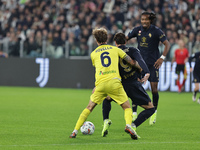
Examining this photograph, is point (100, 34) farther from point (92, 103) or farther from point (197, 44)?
point (197, 44)

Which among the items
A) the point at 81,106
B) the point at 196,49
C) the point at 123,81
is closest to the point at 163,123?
the point at 123,81

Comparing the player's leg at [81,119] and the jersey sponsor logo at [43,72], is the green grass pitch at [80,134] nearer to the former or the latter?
the player's leg at [81,119]

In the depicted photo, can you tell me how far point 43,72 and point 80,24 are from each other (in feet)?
10.3

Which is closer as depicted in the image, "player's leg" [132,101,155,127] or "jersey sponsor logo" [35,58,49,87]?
"player's leg" [132,101,155,127]

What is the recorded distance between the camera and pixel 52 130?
9.07m

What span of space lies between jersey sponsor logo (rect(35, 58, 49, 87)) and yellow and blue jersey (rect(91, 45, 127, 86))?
16148mm

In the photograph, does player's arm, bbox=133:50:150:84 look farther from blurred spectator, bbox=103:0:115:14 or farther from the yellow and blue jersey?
blurred spectator, bbox=103:0:115:14

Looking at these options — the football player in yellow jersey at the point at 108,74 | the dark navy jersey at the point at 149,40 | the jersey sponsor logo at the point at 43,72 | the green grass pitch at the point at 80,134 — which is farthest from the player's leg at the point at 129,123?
the jersey sponsor logo at the point at 43,72

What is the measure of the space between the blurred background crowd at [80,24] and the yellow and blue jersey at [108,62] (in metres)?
14.0

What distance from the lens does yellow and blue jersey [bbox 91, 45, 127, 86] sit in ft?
25.6

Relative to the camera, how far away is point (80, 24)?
24.6 metres

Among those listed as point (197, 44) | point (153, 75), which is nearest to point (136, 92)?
point (153, 75)

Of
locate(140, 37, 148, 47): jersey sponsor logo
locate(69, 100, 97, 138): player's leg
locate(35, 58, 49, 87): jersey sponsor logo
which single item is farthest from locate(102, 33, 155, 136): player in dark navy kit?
locate(35, 58, 49, 87): jersey sponsor logo

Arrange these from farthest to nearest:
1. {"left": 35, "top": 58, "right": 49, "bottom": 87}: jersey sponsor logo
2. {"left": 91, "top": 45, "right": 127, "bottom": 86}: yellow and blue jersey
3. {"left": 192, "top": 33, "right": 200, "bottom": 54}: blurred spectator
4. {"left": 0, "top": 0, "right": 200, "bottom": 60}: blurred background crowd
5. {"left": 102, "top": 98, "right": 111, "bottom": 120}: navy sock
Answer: {"left": 35, "top": 58, "right": 49, "bottom": 87}: jersey sponsor logo → {"left": 0, "top": 0, "right": 200, "bottom": 60}: blurred background crowd → {"left": 192, "top": 33, "right": 200, "bottom": 54}: blurred spectator → {"left": 102, "top": 98, "right": 111, "bottom": 120}: navy sock → {"left": 91, "top": 45, "right": 127, "bottom": 86}: yellow and blue jersey
